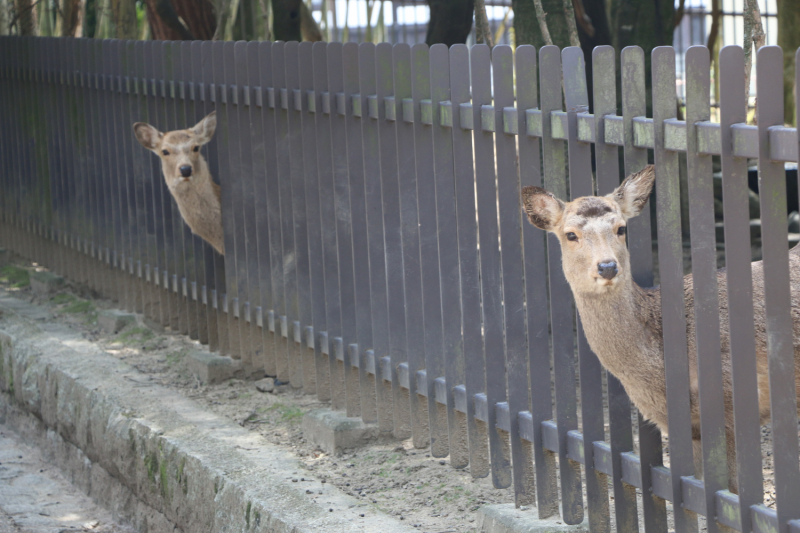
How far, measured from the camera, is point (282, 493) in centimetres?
420

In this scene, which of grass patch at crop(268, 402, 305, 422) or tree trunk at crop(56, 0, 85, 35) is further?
tree trunk at crop(56, 0, 85, 35)

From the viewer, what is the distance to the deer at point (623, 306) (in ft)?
10.5

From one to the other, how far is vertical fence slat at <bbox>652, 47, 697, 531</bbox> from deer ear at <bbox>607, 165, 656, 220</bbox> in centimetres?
9

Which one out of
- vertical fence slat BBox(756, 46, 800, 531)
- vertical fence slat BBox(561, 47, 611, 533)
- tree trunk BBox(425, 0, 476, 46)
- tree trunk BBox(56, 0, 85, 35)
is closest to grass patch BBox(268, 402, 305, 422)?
vertical fence slat BBox(561, 47, 611, 533)

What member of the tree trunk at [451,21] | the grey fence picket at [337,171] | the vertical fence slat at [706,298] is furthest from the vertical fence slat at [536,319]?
the tree trunk at [451,21]

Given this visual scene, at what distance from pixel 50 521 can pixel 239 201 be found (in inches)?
85.3

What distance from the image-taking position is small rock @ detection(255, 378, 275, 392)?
6.06 meters

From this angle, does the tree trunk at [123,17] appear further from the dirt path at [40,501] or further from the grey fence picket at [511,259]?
the grey fence picket at [511,259]

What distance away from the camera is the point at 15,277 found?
9.59m

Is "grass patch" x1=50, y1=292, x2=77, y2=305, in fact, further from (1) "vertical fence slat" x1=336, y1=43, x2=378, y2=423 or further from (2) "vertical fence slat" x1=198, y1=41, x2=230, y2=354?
(1) "vertical fence slat" x1=336, y1=43, x2=378, y2=423

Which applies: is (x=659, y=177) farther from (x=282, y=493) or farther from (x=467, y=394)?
(x=282, y=493)

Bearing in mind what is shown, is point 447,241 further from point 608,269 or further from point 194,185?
point 194,185

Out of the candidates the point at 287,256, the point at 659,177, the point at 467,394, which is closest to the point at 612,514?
the point at 467,394

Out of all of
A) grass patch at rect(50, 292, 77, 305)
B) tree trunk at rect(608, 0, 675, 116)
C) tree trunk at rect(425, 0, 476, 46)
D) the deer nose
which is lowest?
grass patch at rect(50, 292, 77, 305)
